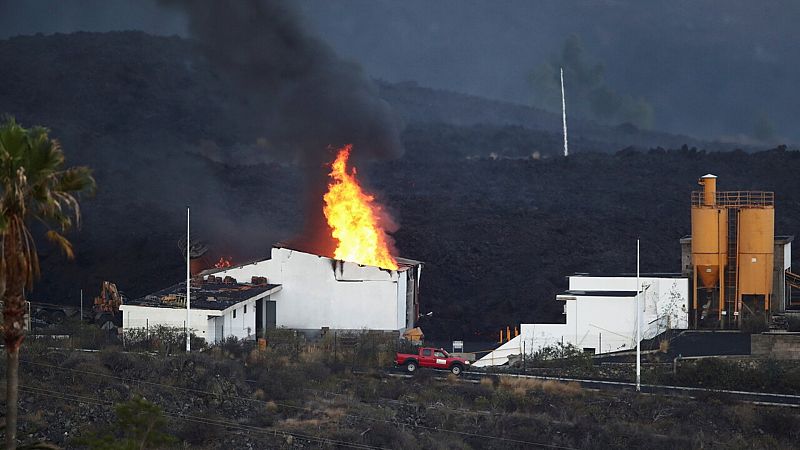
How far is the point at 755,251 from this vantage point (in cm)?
4406

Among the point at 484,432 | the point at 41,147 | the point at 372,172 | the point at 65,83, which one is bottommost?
the point at 484,432

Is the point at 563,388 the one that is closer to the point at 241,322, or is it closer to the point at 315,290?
the point at 241,322

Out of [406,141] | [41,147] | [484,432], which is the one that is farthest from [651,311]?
[406,141]

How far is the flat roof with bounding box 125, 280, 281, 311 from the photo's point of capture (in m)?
40.7

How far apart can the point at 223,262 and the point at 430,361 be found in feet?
55.5

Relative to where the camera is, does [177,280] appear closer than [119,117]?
Yes

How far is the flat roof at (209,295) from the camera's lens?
40.7 metres

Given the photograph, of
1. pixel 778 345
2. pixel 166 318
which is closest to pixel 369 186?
pixel 166 318

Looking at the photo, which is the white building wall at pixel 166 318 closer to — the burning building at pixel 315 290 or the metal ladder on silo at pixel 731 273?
the burning building at pixel 315 290

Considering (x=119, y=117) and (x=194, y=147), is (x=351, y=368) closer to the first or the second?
(x=194, y=147)

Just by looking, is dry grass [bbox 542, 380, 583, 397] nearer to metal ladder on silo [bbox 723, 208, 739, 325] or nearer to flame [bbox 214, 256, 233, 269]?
metal ladder on silo [bbox 723, 208, 739, 325]

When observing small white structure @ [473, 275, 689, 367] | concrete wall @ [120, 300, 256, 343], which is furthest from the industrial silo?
concrete wall @ [120, 300, 256, 343]

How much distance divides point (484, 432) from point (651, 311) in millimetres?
17338

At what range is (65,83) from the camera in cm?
12162
